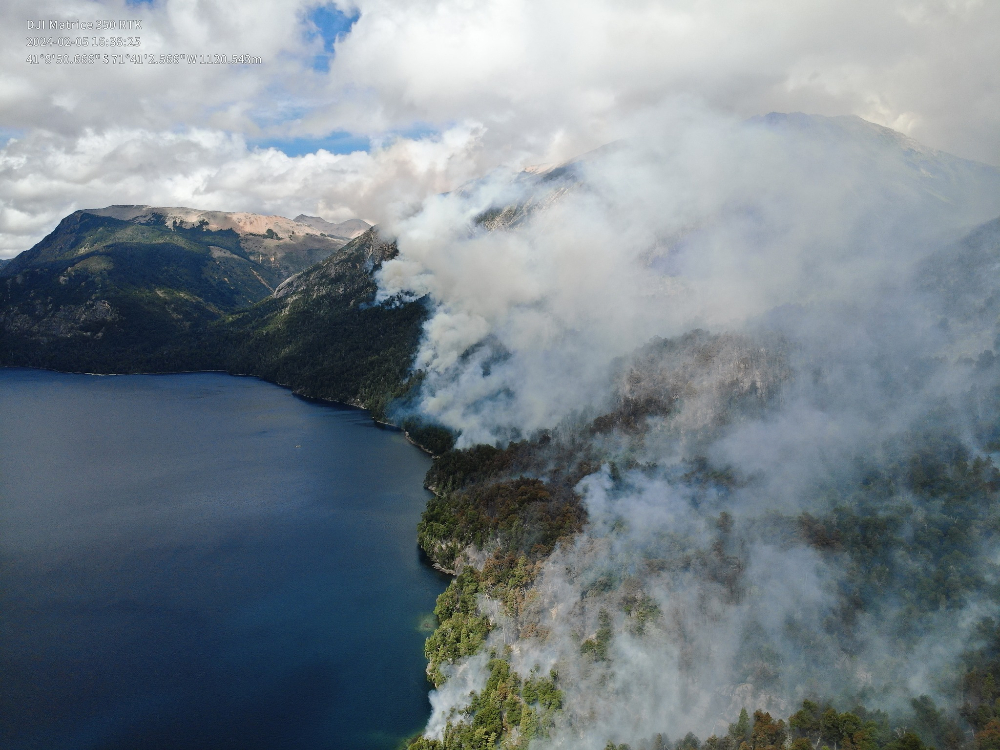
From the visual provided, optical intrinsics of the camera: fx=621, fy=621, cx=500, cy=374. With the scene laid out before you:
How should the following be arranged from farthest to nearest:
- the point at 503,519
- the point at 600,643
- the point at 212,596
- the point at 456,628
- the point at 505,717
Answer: the point at 503,519
the point at 212,596
the point at 456,628
the point at 600,643
the point at 505,717

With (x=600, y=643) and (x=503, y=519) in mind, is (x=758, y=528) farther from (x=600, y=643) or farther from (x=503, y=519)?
(x=503, y=519)

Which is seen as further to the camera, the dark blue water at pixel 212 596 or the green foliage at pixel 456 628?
the green foliage at pixel 456 628

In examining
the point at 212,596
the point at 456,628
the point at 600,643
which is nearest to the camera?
the point at 600,643

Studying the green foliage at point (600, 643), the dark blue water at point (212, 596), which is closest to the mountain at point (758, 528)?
the green foliage at point (600, 643)

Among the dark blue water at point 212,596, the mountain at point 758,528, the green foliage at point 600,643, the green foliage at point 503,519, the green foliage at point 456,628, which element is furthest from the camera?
the green foliage at point 503,519

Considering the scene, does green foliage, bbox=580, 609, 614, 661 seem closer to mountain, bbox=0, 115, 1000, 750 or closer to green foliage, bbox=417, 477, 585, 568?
mountain, bbox=0, 115, 1000, 750

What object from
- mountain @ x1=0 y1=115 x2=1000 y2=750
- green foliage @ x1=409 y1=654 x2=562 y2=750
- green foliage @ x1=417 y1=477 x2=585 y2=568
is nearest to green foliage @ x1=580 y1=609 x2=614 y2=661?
mountain @ x1=0 y1=115 x2=1000 y2=750

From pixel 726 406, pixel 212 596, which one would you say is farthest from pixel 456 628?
pixel 726 406

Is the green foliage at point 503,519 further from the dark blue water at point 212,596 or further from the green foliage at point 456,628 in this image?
the green foliage at point 456,628
